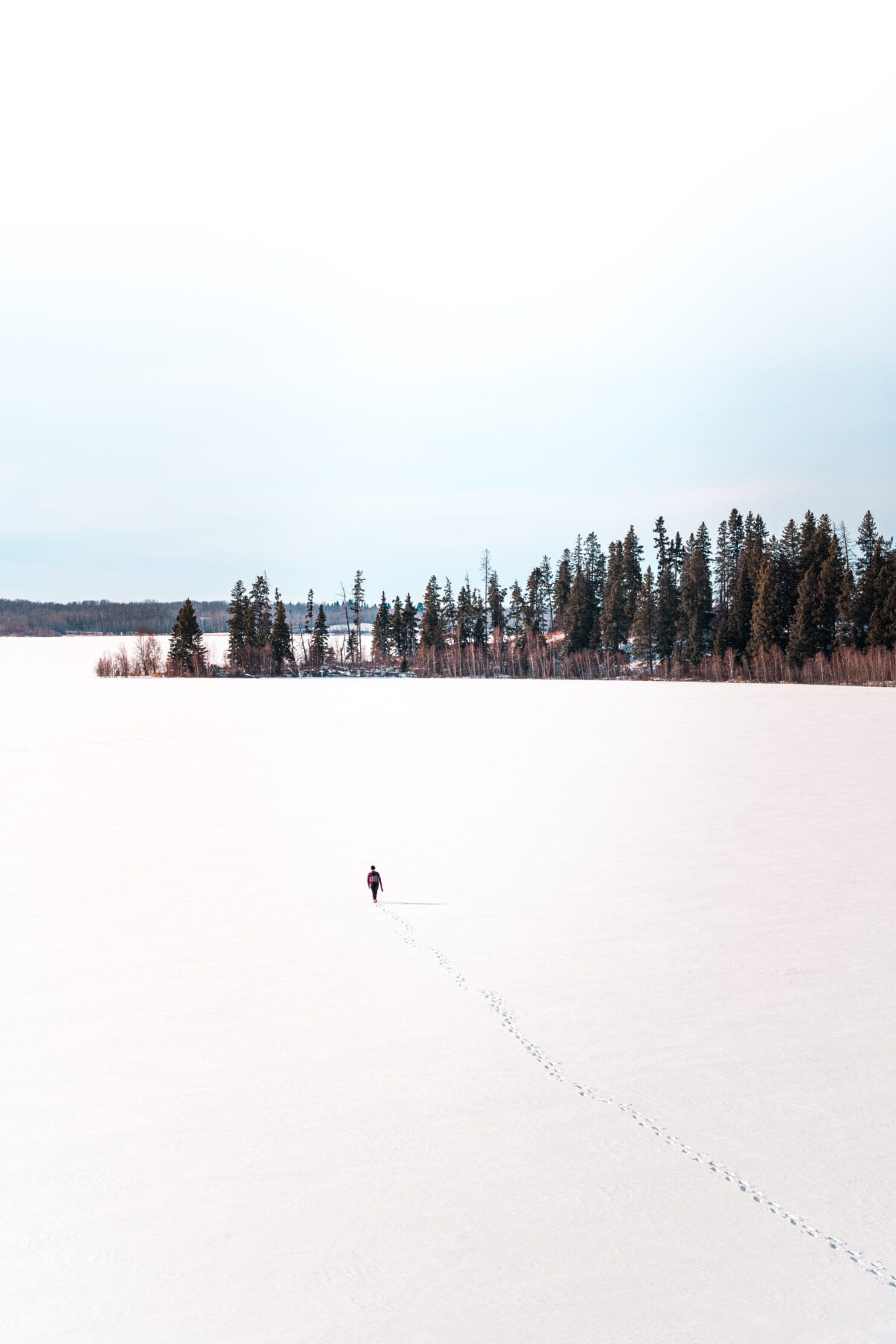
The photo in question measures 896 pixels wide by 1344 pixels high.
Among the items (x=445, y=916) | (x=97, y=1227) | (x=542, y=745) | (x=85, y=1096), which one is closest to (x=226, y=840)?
(x=445, y=916)

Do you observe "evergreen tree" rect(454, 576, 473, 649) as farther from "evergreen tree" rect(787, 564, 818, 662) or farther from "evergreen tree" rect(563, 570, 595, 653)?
"evergreen tree" rect(787, 564, 818, 662)

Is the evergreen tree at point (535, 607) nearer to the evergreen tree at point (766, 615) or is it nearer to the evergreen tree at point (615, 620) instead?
the evergreen tree at point (615, 620)

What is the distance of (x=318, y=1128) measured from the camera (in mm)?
5617

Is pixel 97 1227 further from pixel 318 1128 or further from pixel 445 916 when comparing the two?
pixel 445 916

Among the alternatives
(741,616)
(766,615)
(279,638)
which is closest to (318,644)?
(279,638)

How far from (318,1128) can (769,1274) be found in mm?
2473

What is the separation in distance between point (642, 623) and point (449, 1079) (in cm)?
9095

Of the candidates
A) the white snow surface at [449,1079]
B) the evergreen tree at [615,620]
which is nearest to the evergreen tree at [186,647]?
the evergreen tree at [615,620]

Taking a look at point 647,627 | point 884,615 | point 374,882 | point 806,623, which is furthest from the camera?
point 647,627

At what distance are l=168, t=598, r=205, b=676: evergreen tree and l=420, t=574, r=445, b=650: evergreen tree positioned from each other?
24.9m

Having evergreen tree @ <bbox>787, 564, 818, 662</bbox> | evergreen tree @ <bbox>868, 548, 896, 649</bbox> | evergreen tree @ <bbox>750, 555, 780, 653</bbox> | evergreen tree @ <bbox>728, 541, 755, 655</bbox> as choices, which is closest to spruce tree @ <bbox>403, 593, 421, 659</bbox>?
evergreen tree @ <bbox>728, 541, 755, 655</bbox>

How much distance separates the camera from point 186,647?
3465 inches

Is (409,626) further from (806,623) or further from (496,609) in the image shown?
(806,623)

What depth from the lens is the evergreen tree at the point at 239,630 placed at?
311ft
